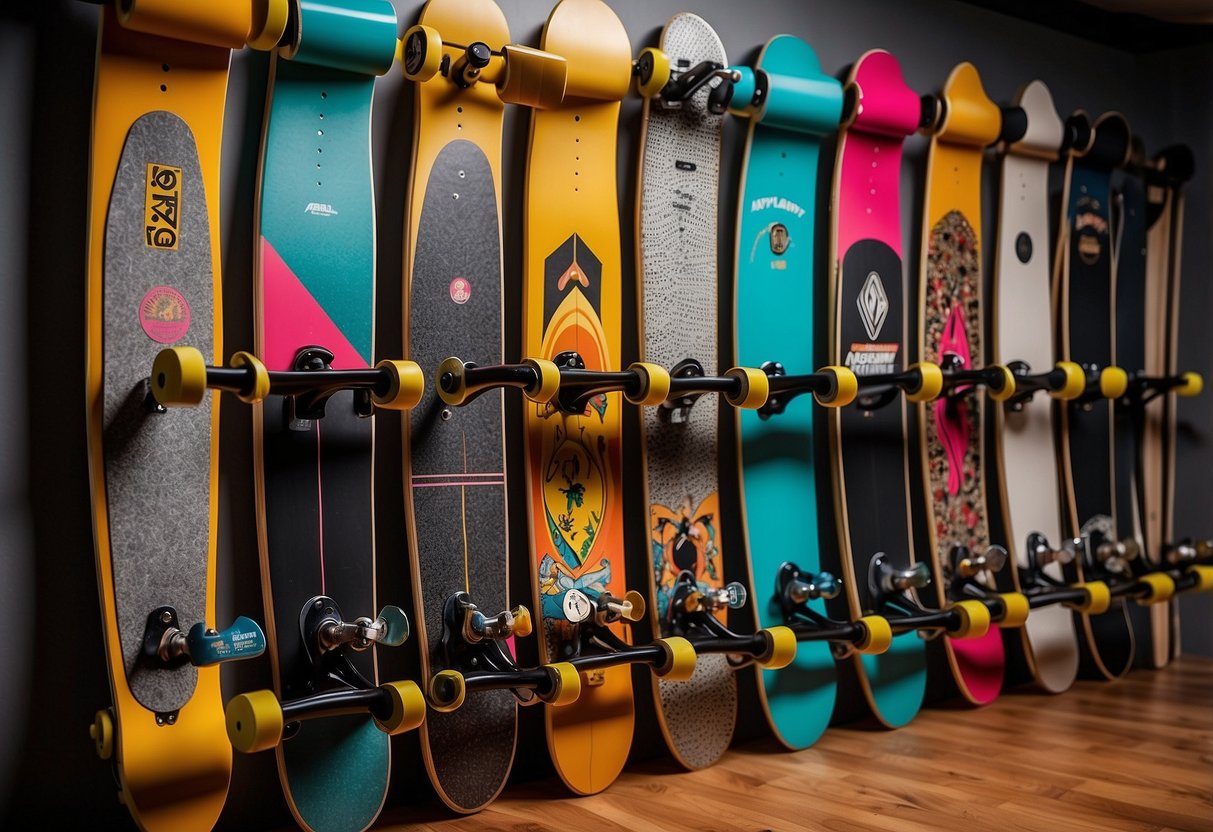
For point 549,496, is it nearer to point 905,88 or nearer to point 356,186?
point 356,186

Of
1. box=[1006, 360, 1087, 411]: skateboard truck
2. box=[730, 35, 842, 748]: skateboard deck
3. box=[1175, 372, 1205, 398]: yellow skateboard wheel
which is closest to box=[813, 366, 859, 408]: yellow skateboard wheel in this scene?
box=[730, 35, 842, 748]: skateboard deck

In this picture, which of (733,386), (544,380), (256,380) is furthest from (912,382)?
(256,380)

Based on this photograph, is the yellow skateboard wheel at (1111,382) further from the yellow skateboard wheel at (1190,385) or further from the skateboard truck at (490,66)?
the skateboard truck at (490,66)

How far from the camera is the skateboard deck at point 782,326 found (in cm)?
227

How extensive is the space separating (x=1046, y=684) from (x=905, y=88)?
158cm

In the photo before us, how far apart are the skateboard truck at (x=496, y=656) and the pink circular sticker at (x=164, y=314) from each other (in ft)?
2.11

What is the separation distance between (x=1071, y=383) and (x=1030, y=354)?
25 centimetres

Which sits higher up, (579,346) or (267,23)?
(267,23)

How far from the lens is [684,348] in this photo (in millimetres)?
2180

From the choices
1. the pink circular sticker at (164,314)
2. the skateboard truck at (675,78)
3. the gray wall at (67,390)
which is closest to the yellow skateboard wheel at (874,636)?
the gray wall at (67,390)

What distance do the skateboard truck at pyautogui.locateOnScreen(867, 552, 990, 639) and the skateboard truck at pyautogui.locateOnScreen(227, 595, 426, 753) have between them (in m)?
1.17

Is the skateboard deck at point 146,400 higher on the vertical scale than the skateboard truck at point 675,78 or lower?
lower

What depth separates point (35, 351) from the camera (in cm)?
162

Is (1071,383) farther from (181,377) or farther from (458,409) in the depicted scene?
(181,377)
